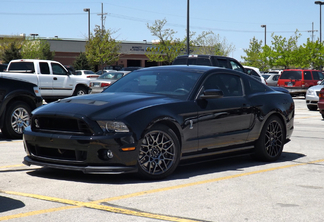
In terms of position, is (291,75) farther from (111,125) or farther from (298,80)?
(111,125)

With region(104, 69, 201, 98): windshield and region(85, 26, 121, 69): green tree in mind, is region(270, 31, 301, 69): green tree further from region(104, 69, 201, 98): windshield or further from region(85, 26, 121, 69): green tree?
region(104, 69, 201, 98): windshield

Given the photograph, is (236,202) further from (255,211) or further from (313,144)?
(313,144)

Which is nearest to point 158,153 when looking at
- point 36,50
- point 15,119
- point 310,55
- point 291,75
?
point 15,119

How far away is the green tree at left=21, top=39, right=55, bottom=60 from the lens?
224 feet

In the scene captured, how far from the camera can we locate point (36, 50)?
69250 mm

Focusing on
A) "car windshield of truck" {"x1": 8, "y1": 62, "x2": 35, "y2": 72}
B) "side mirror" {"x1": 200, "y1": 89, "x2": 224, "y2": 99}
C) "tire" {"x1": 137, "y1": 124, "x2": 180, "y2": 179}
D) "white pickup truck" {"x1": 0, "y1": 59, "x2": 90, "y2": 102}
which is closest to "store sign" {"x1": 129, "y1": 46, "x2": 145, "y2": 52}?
"white pickup truck" {"x1": 0, "y1": 59, "x2": 90, "y2": 102}

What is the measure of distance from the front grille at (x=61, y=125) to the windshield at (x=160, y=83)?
1407mm

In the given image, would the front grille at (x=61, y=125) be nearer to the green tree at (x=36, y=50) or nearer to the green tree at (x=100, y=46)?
the green tree at (x=100, y=46)

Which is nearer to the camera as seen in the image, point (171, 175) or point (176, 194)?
point (176, 194)

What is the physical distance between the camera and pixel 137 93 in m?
7.23

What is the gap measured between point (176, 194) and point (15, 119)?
5743mm

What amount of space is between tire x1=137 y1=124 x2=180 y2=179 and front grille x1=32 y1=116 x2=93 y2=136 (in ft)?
2.40

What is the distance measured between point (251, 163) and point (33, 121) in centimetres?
348

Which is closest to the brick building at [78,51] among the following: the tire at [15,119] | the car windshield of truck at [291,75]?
the car windshield of truck at [291,75]
